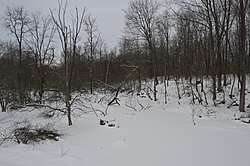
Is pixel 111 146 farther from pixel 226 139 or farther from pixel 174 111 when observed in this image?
pixel 174 111

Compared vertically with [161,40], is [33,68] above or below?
below

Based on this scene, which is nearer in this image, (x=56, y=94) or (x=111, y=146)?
(x=111, y=146)

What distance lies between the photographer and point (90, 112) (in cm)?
1475

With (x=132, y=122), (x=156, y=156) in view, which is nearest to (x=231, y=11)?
(x=132, y=122)

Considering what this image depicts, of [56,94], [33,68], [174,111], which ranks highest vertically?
[33,68]

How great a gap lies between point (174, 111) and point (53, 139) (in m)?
11.2

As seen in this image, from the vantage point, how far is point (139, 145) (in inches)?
343

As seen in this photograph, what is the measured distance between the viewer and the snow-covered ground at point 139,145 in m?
6.92

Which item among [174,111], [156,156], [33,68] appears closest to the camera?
[156,156]

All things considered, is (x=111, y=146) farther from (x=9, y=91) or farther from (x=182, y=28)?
(x=182, y=28)

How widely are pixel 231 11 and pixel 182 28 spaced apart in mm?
9391

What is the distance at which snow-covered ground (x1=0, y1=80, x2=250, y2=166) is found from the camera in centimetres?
692

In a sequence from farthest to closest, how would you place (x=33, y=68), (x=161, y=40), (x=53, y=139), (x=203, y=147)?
(x=161, y=40) → (x=33, y=68) → (x=53, y=139) → (x=203, y=147)

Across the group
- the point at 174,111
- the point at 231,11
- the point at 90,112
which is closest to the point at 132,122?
the point at 90,112
